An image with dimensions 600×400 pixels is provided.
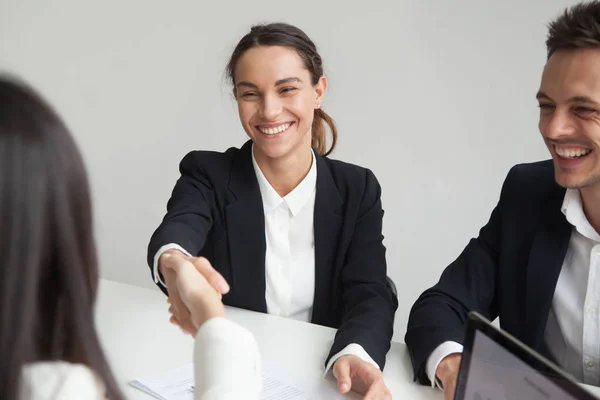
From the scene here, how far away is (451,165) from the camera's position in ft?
9.40

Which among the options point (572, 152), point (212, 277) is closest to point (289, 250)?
point (212, 277)

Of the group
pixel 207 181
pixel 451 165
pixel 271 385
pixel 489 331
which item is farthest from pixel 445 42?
pixel 489 331

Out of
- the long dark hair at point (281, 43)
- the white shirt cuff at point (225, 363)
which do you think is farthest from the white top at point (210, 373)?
the long dark hair at point (281, 43)

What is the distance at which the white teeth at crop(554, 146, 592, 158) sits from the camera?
57.6 inches

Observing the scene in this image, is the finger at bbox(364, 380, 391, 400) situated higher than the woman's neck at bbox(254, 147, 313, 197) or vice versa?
the woman's neck at bbox(254, 147, 313, 197)

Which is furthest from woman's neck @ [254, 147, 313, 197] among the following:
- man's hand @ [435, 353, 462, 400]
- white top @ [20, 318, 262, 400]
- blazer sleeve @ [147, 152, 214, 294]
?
white top @ [20, 318, 262, 400]

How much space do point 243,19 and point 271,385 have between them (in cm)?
211

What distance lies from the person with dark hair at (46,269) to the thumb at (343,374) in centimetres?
50

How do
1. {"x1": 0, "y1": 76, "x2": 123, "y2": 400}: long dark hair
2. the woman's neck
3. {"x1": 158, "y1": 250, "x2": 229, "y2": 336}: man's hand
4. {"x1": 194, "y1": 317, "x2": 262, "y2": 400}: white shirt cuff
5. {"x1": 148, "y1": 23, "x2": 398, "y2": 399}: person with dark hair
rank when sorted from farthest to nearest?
the woman's neck < {"x1": 148, "y1": 23, "x2": 398, "y2": 399}: person with dark hair < {"x1": 158, "y1": 250, "x2": 229, "y2": 336}: man's hand < {"x1": 194, "y1": 317, "x2": 262, "y2": 400}: white shirt cuff < {"x1": 0, "y1": 76, "x2": 123, "y2": 400}: long dark hair

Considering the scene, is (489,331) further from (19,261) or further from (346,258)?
(346,258)

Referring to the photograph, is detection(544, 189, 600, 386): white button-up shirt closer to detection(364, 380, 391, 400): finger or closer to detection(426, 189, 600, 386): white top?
detection(426, 189, 600, 386): white top

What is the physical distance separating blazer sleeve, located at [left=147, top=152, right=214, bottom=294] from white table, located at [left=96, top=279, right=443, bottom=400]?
0.37 feet

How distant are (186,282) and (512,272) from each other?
3.04ft

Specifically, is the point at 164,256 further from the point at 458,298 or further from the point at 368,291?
the point at 458,298
